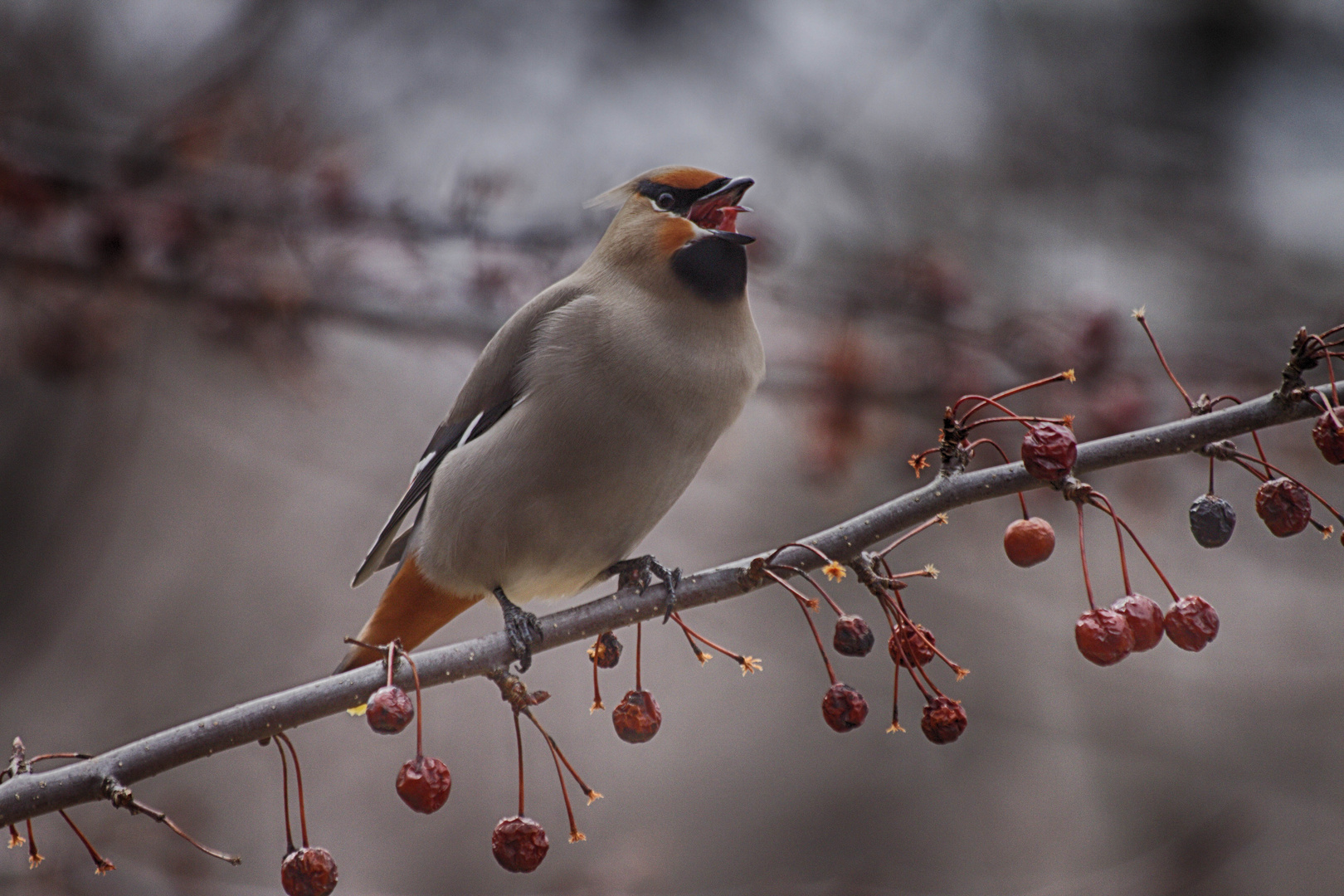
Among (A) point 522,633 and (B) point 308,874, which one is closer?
(B) point 308,874

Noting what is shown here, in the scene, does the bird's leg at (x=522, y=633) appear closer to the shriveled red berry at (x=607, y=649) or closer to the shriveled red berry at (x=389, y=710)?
the shriveled red berry at (x=607, y=649)

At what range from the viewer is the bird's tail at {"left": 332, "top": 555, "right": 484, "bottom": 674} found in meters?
2.86

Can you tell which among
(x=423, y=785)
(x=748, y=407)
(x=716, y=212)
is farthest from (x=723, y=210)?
(x=748, y=407)

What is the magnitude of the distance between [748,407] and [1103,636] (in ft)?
14.9

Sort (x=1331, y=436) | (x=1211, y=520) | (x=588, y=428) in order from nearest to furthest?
1. (x=1331, y=436)
2. (x=1211, y=520)
3. (x=588, y=428)

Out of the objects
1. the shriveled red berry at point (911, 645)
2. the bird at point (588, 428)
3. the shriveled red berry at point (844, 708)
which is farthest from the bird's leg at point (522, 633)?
the shriveled red berry at point (911, 645)

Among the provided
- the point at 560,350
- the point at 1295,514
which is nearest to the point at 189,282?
the point at 560,350

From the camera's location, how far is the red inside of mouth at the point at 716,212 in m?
3.03

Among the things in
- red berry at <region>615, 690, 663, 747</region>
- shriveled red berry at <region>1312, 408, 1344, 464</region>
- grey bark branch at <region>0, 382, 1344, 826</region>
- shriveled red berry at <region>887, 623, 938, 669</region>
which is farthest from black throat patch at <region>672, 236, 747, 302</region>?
shriveled red berry at <region>1312, 408, 1344, 464</region>

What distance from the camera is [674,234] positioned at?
9.75 feet

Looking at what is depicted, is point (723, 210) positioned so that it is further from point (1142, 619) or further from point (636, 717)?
point (1142, 619)

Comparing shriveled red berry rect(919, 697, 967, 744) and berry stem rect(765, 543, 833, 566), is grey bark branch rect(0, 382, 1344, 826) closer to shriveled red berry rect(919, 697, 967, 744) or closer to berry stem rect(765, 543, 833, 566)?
berry stem rect(765, 543, 833, 566)

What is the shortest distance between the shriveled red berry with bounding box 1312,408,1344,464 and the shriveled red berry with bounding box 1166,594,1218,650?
0.34 m

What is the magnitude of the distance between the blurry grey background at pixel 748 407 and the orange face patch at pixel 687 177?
50cm
